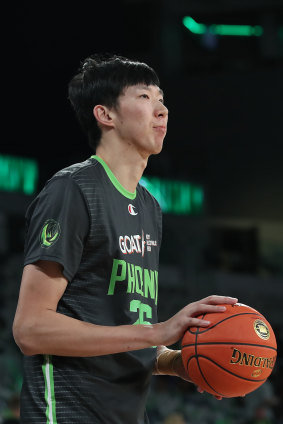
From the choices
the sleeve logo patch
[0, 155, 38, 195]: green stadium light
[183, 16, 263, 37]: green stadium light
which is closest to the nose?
the sleeve logo patch

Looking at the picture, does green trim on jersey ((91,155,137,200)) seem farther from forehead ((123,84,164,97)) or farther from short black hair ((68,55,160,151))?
forehead ((123,84,164,97))

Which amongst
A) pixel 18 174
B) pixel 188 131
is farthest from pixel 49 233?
pixel 188 131

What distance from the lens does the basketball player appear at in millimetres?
2186

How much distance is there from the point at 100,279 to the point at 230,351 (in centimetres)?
48

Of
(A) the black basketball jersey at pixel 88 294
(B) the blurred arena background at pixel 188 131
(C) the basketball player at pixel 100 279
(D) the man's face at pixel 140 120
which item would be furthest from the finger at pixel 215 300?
(B) the blurred arena background at pixel 188 131

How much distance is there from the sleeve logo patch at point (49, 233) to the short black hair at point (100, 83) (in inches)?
21.0

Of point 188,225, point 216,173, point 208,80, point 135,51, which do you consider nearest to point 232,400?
point 188,225

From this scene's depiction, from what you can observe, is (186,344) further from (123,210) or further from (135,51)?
(135,51)

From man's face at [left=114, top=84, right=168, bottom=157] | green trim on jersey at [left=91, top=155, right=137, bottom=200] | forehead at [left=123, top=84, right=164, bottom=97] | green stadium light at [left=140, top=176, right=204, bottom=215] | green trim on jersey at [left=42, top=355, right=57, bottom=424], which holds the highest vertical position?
forehead at [left=123, top=84, right=164, bottom=97]

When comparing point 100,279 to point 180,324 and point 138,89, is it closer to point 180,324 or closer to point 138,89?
point 180,324

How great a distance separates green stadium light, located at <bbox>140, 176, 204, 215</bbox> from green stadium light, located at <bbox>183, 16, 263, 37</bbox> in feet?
15.9

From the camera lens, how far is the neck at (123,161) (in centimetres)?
261

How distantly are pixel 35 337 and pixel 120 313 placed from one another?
0.34 meters

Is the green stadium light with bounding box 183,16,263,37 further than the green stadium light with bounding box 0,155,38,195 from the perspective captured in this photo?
Yes
